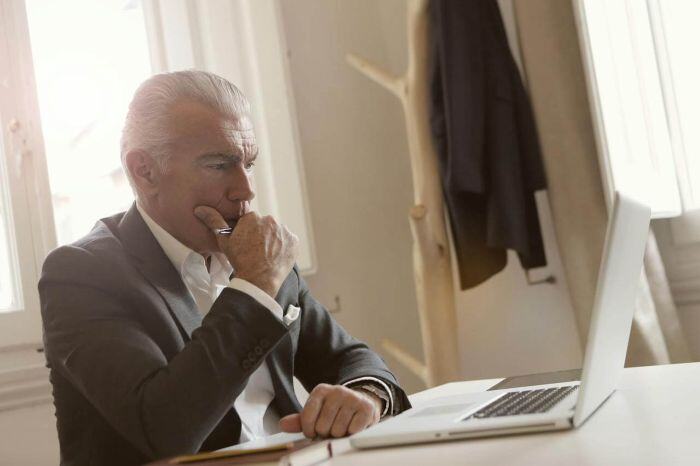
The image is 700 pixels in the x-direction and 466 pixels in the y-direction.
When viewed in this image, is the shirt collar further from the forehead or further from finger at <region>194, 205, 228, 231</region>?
the forehead

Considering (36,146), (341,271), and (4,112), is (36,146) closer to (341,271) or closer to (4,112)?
(4,112)

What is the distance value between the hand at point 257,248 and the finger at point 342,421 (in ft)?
1.05

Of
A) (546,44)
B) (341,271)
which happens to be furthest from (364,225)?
(546,44)

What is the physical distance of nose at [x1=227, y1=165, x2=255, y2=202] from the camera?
5.84 ft

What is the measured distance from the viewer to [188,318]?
160 centimetres

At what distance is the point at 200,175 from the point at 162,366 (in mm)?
503

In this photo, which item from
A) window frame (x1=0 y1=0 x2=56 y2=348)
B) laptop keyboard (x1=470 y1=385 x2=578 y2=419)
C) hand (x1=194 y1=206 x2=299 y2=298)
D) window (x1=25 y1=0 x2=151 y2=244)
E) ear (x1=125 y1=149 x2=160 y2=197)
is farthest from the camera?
window (x1=25 y1=0 x2=151 y2=244)

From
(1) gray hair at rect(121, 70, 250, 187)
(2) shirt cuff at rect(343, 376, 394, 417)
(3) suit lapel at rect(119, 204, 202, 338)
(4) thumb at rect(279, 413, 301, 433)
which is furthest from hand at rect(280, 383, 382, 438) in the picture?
(1) gray hair at rect(121, 70, 250, 187)

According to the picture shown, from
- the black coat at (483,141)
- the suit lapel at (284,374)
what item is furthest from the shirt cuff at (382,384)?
the black coat at (483,141)

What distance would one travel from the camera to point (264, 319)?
1363 millimetres

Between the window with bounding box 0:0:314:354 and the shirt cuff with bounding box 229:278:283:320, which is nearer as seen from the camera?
the shirt cuff with bounding box 229:278:283:320

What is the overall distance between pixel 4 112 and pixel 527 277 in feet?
5.45

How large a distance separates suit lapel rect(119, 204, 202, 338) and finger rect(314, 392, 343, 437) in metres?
0.41

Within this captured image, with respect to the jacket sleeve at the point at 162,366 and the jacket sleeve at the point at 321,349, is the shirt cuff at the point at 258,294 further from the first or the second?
the jacket sleeve at the point at 321,349
